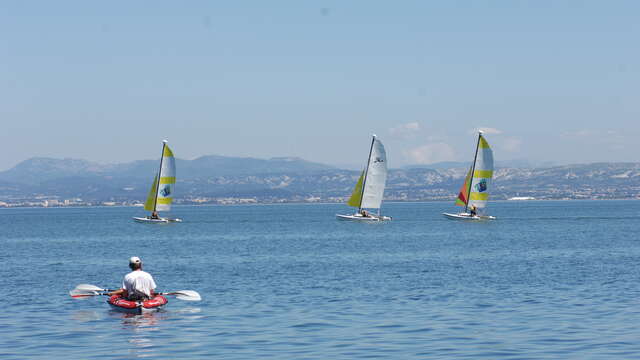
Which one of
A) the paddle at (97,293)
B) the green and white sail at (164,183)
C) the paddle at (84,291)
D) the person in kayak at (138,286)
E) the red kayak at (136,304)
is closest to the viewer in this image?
the red kayak at (136,304)

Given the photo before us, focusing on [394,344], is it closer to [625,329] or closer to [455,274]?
[625,329]

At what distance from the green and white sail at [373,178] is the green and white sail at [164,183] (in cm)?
2828

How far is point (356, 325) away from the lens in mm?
37125

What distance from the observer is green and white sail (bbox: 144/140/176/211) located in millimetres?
148500

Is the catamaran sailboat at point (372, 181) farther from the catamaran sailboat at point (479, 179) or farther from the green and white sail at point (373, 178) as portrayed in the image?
the catamaran sailboat at point (479, 179)

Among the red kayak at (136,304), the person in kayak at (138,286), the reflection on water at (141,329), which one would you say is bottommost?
the reflection on water at (141,329)

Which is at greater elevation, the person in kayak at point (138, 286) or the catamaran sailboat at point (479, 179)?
the catamaran sailboat at point (479, 179)

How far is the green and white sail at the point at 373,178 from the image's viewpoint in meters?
147

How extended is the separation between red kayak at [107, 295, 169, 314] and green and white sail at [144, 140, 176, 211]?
106m

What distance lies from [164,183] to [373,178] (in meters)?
32.2

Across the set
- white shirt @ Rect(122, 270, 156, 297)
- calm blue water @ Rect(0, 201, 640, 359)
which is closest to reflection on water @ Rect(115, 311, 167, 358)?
calm blue water @ Rect(0, 201, 640, 359)

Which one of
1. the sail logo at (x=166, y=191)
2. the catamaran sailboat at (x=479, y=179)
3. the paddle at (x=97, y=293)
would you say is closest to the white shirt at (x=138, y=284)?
the paddle at (x=97, y=293)

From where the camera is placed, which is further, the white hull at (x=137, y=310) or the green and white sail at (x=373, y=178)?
the green and white sail at (x=373, y=178)

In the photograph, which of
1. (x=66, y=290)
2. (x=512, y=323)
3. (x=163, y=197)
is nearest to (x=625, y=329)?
(x=512, y=323)
